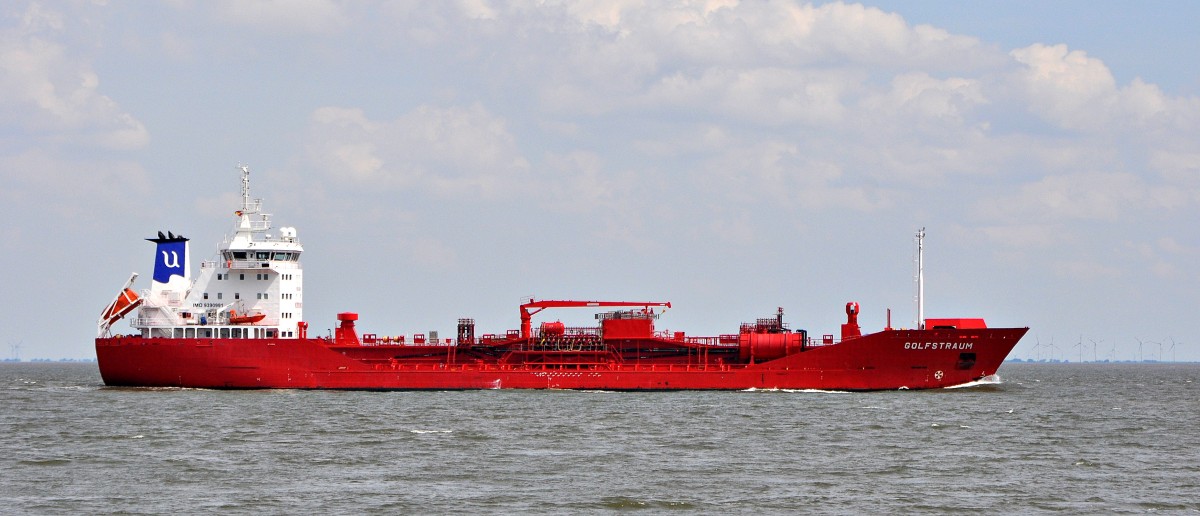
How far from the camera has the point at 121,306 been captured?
172 ft

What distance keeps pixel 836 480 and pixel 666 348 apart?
24.4m

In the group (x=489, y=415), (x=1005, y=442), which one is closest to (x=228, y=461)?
(x=489, y=415)

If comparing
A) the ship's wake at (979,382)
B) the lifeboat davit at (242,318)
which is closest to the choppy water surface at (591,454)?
the ship's wake at (979,382)

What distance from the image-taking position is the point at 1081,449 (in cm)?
3322

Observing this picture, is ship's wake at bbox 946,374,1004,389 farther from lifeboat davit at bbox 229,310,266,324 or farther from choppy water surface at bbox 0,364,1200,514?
lifeboat davit at bbox 229,310,266,324

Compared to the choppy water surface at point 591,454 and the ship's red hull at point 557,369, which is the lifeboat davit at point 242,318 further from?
the choppy water surface at point 591,454

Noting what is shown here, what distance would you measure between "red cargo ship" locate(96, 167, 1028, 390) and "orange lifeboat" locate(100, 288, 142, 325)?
0.14ft

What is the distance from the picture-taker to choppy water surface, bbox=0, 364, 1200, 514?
2489cm

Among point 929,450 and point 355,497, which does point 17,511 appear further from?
point 929,450

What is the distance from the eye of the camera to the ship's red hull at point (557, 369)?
49.1m

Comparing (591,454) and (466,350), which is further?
(466,350)

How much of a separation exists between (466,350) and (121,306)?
13.6m

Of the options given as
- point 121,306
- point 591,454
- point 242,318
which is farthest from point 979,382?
point 121,306

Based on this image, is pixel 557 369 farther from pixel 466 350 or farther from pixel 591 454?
pixel 591 454
